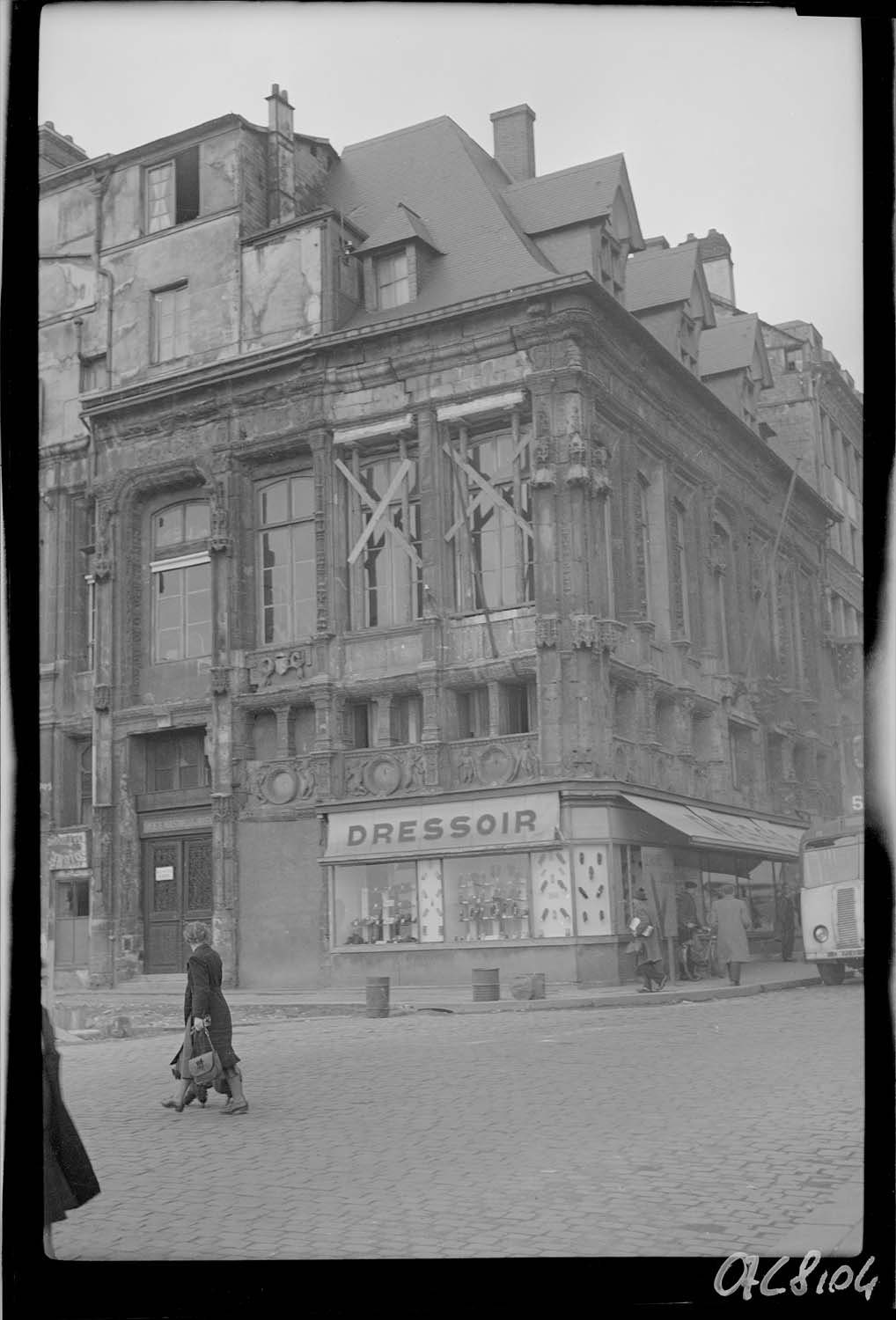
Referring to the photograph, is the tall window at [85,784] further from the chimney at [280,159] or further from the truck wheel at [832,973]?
the truck wheel at [832,973]

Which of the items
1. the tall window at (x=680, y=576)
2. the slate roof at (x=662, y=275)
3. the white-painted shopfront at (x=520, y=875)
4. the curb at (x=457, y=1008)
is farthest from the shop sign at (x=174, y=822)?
the slate roof at (x=662, y=275)

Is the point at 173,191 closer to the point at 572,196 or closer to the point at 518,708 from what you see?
the point at 572,196

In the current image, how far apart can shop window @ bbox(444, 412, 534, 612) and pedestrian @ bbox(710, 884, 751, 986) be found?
2.37 metres

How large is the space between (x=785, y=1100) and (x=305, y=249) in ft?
21.0

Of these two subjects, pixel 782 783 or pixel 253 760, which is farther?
pixel 253 760

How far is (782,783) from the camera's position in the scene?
8391 millimetres

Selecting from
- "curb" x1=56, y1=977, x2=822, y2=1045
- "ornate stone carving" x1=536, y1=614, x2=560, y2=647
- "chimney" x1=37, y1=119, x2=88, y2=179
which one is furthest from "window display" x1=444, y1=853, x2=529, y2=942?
"chimney" x1=37, y1=119, x2=88, y2=179

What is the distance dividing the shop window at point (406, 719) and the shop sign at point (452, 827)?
1.58 ft

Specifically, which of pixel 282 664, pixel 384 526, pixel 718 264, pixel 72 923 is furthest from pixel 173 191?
pixel 72 923

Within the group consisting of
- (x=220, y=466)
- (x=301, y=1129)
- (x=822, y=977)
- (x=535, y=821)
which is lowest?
(x=301, y=1129)

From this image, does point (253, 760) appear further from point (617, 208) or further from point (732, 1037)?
point (617, 208)

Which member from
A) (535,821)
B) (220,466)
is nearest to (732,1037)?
(535,821)

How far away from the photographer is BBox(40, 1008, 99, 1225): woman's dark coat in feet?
18.4

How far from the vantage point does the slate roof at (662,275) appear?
8523 mm
